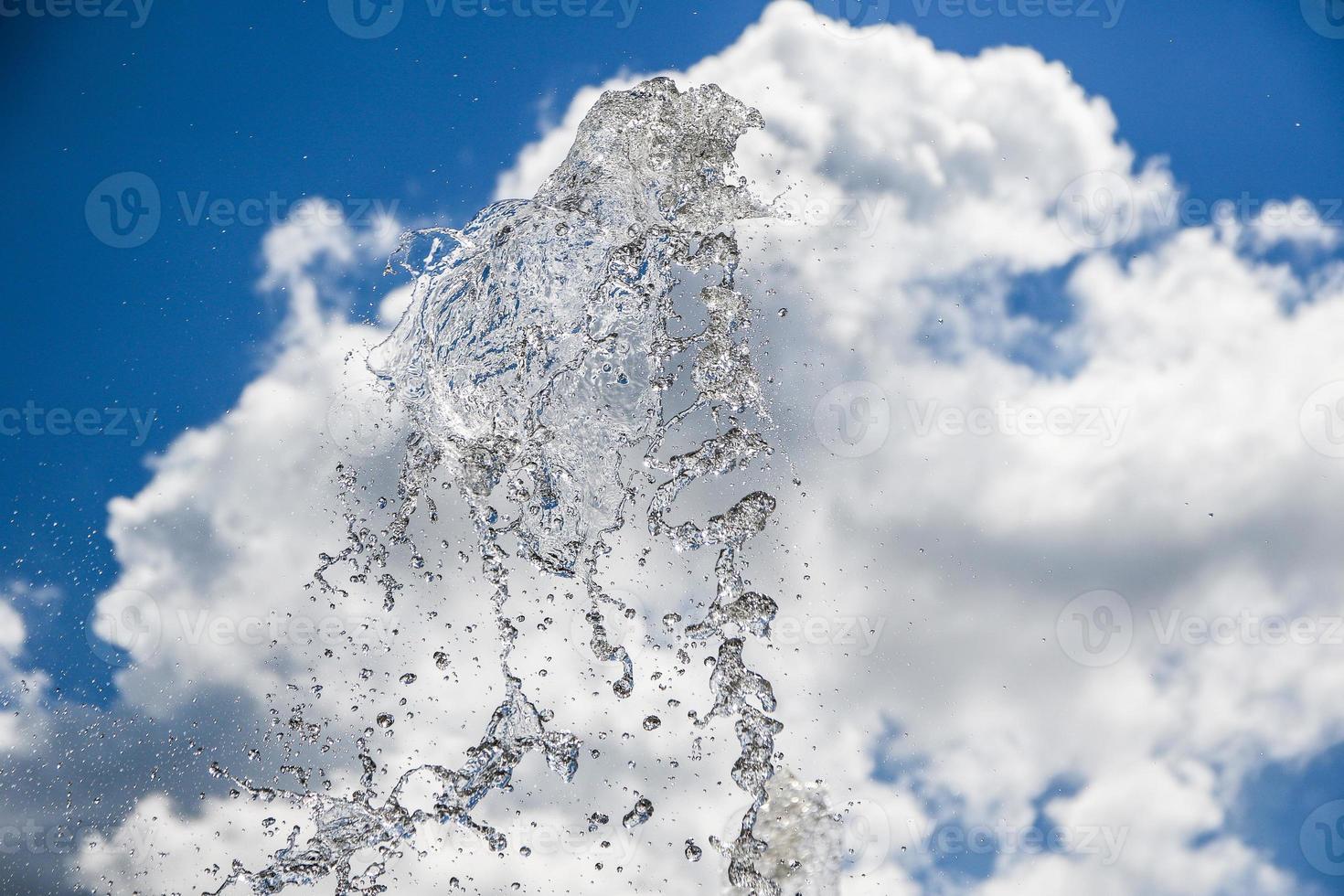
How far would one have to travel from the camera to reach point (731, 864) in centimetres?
978

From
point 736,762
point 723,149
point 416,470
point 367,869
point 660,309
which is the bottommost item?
point 367,869

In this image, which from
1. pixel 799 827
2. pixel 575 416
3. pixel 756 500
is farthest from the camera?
pixel 799 827

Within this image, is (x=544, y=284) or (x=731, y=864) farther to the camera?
(x=731, y=864)

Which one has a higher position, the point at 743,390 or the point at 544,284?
the point at 544,284

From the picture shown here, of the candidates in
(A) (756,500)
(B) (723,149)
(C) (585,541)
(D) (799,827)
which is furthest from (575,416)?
(D) (799,827)

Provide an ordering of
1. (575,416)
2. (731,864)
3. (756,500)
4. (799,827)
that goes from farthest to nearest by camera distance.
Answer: (799,827) < (731,864) < (575,416) < (756,500)

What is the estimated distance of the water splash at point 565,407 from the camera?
8.55 metres

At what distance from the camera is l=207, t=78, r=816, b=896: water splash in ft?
28.0

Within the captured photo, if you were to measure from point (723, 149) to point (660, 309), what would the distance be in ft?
6.78

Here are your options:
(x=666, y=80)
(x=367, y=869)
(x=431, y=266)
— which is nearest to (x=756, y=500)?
(x=431, y=266)

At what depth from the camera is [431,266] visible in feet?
29.5

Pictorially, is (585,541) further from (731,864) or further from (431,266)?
(731,864)

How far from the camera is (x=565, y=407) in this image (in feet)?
29.9

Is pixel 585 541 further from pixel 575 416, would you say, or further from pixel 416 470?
pixel 416 470
